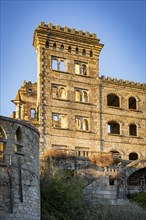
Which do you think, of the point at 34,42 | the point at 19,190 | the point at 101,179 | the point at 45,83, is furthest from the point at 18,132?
the point at 34,42

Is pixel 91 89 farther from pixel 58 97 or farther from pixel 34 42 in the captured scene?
pixel 34 42

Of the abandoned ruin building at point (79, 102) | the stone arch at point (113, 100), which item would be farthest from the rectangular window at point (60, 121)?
the stone arch at point (113, 100)

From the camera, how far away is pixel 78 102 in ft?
127

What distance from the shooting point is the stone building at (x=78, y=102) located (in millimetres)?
37344

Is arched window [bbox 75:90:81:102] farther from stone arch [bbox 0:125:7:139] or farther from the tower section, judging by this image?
stone arch [bbox 0:125:7:139]

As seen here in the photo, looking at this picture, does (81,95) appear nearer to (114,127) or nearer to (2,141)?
(114,127)

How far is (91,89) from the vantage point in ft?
130

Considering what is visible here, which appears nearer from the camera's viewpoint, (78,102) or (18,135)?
(18,135)

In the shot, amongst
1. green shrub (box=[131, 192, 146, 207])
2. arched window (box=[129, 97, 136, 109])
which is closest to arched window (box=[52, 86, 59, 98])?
arched window (box=[129, 97, 136, 109])

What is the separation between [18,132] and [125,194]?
46.9 ft

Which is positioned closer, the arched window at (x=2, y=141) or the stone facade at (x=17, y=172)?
the stone facade at (x=17, y=172)

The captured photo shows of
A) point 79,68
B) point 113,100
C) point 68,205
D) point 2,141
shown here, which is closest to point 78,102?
point 79,68

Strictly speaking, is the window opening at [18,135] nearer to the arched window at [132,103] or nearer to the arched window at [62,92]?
the arched window at [62,92]

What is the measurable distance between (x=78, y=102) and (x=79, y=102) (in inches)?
3.5
